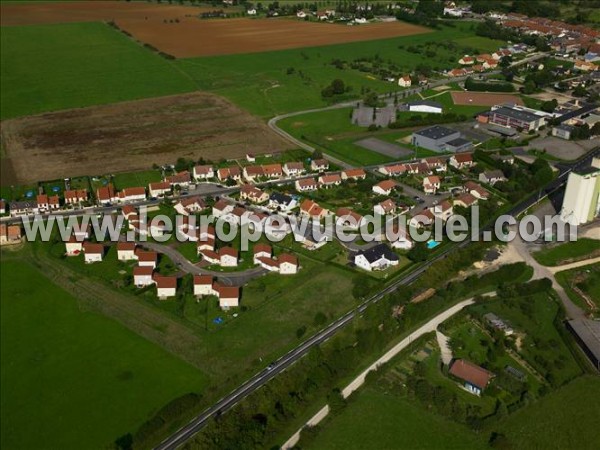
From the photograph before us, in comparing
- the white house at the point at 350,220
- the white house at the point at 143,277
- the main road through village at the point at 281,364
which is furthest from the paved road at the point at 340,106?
the white house at the point at 143,277

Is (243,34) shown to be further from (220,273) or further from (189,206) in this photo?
(220,273)

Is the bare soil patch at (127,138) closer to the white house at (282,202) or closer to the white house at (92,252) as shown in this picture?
the white house at (282,202)

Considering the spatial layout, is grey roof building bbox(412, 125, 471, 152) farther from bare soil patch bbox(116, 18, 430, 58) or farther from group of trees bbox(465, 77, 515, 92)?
bare soil patch bbox(116, 18, 430, 58)

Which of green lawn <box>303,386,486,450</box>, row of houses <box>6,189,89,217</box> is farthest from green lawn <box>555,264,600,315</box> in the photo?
row of houses <box>6,189,89,217</box>

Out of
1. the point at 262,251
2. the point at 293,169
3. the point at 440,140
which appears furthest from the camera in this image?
the point at 440,140

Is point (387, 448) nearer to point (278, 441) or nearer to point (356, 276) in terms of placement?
point (278, 441)

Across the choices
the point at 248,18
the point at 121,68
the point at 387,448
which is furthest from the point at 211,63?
the point at 387,448

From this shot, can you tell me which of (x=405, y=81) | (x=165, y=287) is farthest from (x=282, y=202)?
(x=405, y=81)
